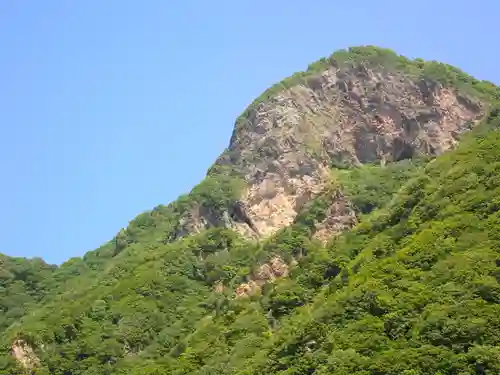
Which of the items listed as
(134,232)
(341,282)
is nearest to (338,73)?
(134,232)

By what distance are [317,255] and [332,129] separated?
41.3 m

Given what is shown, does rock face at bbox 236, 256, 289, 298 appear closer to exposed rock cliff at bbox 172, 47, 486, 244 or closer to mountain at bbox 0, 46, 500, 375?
mountain at bbox 0, 46, 500, 375

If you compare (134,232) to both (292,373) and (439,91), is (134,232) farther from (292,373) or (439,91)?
(292,373)

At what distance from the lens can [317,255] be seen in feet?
303

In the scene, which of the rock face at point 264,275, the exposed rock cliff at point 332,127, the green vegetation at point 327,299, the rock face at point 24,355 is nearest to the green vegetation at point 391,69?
the exposed rock cliff at point 332,127

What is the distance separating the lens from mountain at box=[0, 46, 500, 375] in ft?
205

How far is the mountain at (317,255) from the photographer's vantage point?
205 feet

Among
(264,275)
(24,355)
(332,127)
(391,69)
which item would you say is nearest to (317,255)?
(264,275)

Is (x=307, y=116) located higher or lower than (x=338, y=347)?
higher

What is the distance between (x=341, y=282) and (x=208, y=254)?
3234cm

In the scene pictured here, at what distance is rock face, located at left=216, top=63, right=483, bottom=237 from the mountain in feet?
0.83

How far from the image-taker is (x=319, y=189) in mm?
117375

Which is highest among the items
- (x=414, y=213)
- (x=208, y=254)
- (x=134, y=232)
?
(x=134, y=232)

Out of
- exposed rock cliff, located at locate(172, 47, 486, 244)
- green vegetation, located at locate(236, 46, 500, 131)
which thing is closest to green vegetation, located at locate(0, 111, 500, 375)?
exposed rock cliff, located at locate(172, 47, 486, 244)
